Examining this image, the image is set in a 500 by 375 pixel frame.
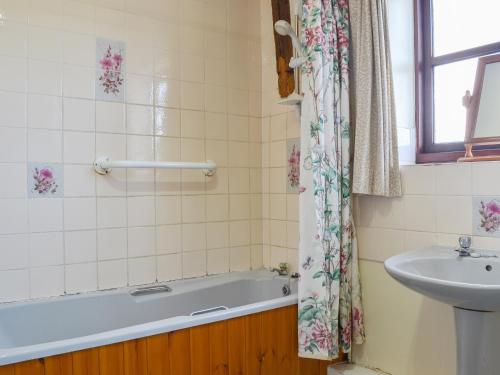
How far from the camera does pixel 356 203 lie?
1.89 m

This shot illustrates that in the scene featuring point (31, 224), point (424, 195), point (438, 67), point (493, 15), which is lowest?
point (31, 224)

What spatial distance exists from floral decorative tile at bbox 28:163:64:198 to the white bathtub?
0.49 meters

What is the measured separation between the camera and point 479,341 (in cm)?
128

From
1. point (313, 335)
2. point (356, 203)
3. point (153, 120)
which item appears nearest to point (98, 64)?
point (153, 120)

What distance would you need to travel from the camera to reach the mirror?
5.27 ft

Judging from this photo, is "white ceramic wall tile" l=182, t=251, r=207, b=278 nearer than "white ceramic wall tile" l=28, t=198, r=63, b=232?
No

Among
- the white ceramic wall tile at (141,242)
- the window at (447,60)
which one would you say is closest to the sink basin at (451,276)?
the window at (447,60)

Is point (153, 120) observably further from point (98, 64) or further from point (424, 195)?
point (424, 195)

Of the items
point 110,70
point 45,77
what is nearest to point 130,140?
point 110,70

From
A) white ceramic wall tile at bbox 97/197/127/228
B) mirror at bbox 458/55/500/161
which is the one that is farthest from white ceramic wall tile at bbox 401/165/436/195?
white ceramic wall tile at bbox 97/197/127/228

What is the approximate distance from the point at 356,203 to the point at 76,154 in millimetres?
1371

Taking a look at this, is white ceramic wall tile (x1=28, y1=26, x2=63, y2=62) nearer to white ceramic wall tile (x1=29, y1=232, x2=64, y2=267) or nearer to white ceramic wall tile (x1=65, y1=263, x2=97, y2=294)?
white ceramic wall tile (x1=29, y1=232, x2=64, y2=267)

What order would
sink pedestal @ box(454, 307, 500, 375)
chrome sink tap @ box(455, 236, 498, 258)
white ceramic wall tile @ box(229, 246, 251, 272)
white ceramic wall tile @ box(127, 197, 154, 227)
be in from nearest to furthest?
sink pedestal @ box(454, 307, 500, 375) → chrome sink tap @ box(455, 236, 498, 258) → white ceramic wall tile @ box(127, 197, 154, 227) → white ceramic wall tile @ box(229, 246, 251, 272)

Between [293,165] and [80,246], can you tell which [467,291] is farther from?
[80,246]
